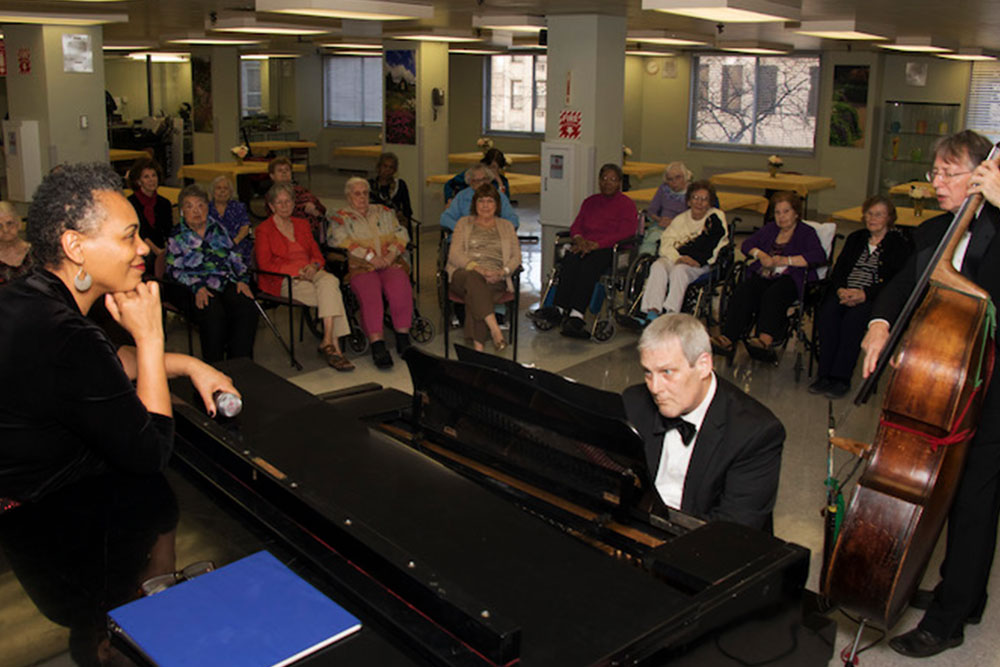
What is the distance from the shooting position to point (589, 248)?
23.8 feet

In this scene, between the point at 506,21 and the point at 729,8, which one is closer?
the point at 729,8

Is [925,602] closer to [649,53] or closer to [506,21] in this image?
[506,21]

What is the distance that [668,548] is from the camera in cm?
171

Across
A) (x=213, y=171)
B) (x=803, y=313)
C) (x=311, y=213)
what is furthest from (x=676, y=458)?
(x=213, y=171)

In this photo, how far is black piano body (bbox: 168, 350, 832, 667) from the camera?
1385 millimetres

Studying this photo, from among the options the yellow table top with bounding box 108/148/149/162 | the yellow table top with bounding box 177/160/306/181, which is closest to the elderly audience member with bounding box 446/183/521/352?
the yellow table top with bounding box 177/160/306/181

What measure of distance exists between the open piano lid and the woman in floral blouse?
12.4 feet

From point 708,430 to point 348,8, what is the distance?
4.23m

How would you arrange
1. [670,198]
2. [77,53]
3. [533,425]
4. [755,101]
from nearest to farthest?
1. [533,425]
2. [670,198]
3. [77,53]
4. [755,101]

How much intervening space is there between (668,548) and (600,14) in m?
7.13

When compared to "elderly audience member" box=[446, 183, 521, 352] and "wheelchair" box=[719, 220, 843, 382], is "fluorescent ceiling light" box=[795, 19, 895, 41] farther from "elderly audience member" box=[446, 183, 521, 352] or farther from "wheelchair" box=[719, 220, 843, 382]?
"elderly audience member" box=[446, 183, 521, 352]

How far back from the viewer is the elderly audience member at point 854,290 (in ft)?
19.4

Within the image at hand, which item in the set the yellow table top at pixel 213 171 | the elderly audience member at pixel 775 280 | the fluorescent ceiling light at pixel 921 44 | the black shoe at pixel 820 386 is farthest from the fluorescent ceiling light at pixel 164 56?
the black shoe at pixel 820 386

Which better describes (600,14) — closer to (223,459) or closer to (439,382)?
(439,382)
